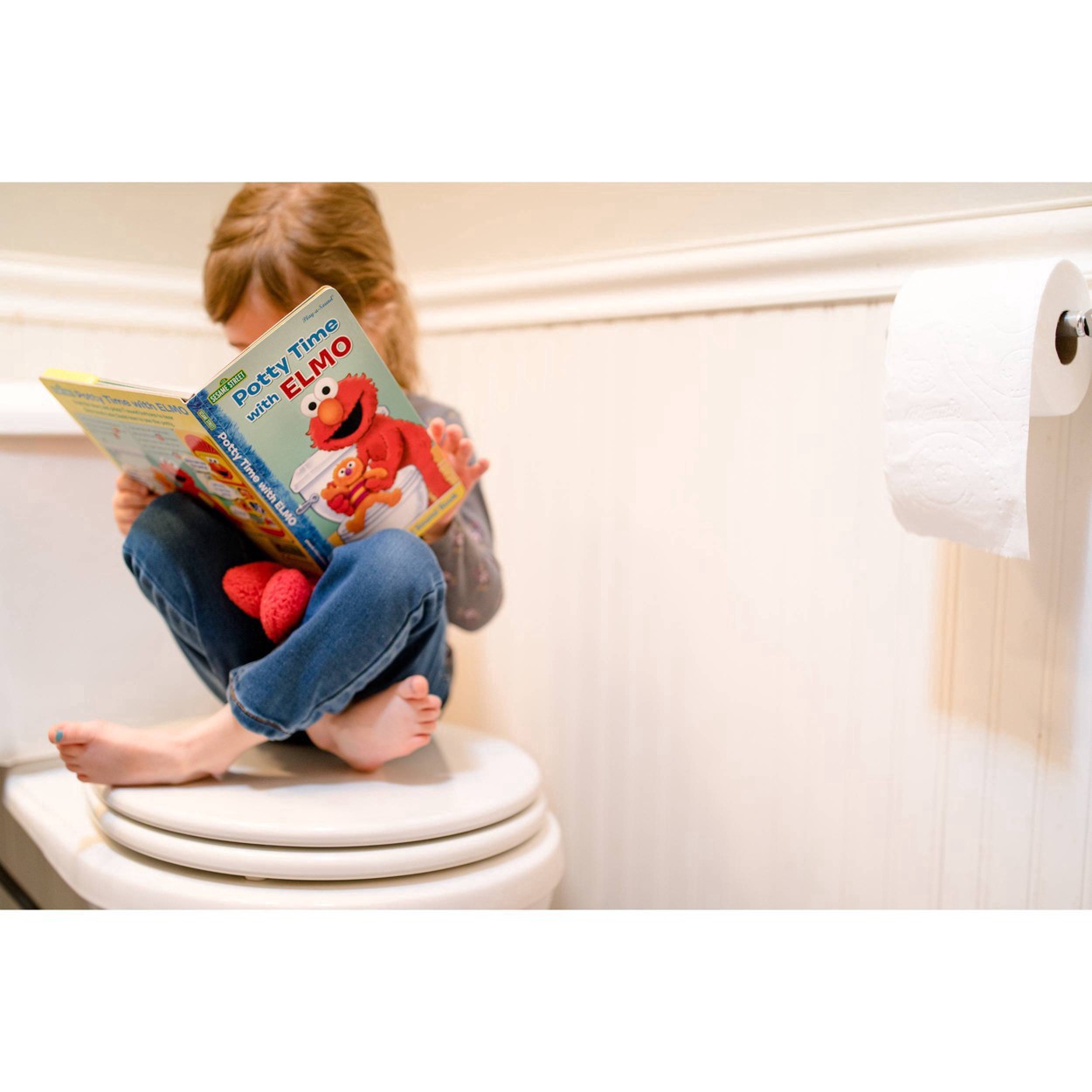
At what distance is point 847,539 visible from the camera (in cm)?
77

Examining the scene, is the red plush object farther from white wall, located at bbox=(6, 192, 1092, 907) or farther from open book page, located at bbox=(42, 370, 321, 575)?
white wall, located at bbox=(6, 192, 1092, 907)

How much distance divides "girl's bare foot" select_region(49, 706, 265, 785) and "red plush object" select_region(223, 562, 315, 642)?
0.07 m

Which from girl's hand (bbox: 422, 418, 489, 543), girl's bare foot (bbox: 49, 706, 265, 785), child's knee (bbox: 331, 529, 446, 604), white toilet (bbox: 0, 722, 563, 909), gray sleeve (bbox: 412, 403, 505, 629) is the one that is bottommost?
white toilet (bbox: 0, 722, 563, 909)

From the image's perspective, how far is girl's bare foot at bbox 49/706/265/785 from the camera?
0.68m

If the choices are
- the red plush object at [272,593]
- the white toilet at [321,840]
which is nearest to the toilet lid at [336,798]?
the white toilet at [321,840]

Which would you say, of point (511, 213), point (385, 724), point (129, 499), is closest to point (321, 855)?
point (385, 724)

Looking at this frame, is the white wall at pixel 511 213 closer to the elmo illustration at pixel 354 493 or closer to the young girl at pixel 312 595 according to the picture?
the young girl at pixel 312 595

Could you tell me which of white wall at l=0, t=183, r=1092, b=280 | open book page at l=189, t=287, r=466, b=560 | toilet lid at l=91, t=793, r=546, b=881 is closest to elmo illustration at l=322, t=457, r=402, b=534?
open book page at l=189, t=287, r=466, b=560

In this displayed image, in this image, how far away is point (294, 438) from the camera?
2.11 feet

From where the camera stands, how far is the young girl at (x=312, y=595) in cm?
68

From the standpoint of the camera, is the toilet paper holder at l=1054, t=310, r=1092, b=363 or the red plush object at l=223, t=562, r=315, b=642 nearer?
the toilet paper holder at l=1054, t=310, r=1092, b=363
